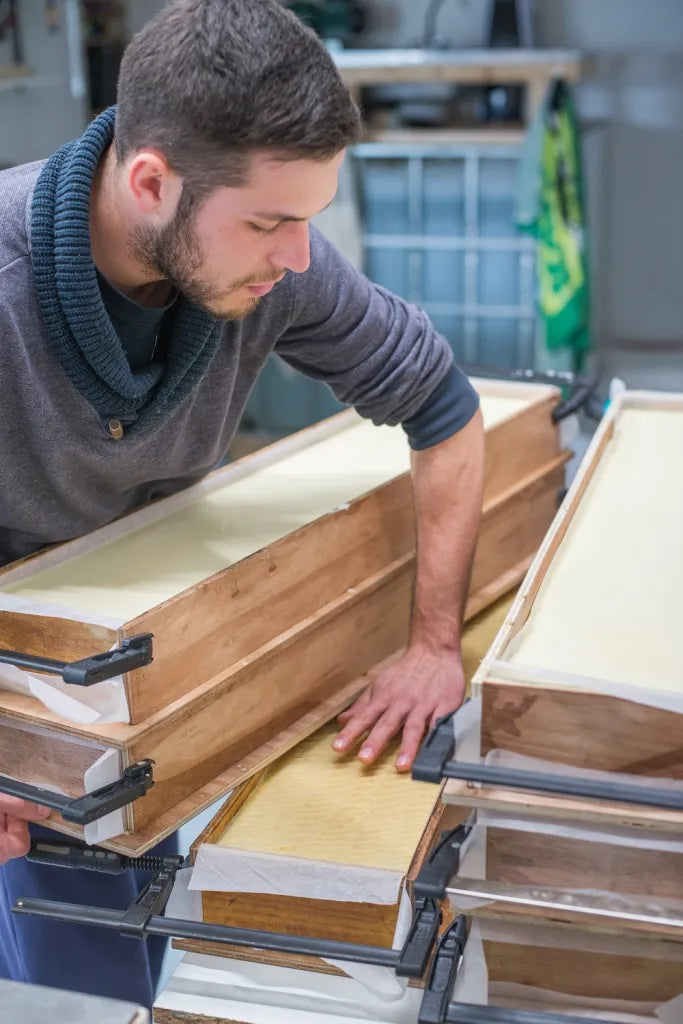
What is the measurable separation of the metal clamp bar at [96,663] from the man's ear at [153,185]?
44 centimetres

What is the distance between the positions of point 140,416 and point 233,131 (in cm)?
34

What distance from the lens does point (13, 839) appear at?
117 cm

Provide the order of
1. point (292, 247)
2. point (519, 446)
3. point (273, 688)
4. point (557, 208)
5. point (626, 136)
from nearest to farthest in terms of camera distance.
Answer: point (292, 247), point (273, 688), point (519, 446), point (557, 208), point (626, 136)

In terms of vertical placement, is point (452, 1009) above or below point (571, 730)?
below

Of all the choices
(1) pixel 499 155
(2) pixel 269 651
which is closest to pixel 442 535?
(2) pixel 269 651

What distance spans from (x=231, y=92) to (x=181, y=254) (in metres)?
0.18

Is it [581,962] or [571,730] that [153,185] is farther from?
[581,962]

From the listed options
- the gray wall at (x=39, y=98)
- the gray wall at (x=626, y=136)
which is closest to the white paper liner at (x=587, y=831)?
the gray wall at (x=39, y=98)

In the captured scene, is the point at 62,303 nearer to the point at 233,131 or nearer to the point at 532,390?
the point at 233,131

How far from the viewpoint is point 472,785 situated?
945mm

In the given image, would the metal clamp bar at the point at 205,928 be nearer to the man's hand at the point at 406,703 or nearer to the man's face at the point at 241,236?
the man's hand at the point at 406,703

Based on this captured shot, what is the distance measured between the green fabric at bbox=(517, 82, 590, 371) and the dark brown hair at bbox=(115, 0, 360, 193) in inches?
112

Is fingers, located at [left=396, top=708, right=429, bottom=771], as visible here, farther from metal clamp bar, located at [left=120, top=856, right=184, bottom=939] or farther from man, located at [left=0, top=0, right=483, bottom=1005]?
metal clamp bar, located at [left=120, top=856, right=184, bottom=939]

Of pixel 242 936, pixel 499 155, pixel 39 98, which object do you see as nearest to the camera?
pixel 242 936
